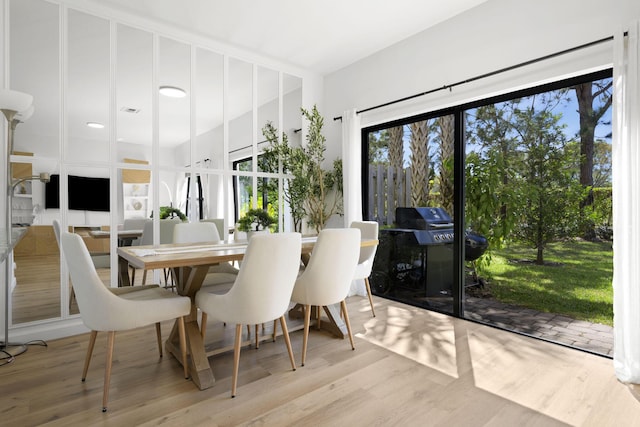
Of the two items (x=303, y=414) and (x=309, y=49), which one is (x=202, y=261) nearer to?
(x=303, y=414)

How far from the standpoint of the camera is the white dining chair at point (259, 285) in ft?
6.21

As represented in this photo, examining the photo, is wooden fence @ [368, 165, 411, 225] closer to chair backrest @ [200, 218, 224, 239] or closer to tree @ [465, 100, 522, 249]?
tree @ [465, 100, 522, 249]

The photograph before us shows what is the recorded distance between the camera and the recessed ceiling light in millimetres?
3459

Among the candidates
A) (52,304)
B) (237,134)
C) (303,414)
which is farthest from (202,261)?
(237,134)

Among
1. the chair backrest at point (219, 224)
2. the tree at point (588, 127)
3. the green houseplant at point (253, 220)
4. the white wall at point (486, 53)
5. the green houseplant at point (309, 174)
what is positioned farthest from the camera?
the green houseplant at point (309, 174)

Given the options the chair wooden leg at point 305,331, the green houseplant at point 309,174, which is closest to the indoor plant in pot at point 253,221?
the chair wooden leg at point 305,331

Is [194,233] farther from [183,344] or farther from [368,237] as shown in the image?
[368,237]

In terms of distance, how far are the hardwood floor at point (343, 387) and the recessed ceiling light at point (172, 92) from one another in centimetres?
225

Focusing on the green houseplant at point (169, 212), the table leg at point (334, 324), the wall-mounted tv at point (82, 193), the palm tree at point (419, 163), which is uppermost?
the palm tree at point (419, 163)

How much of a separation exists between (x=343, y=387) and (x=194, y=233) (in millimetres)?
1932

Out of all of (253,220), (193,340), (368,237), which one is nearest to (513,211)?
(368,237)

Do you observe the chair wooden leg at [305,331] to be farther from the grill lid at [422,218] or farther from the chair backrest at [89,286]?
the grill lid at [422,218]

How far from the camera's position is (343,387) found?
2.04 m

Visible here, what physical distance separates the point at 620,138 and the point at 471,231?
1.34 metres
